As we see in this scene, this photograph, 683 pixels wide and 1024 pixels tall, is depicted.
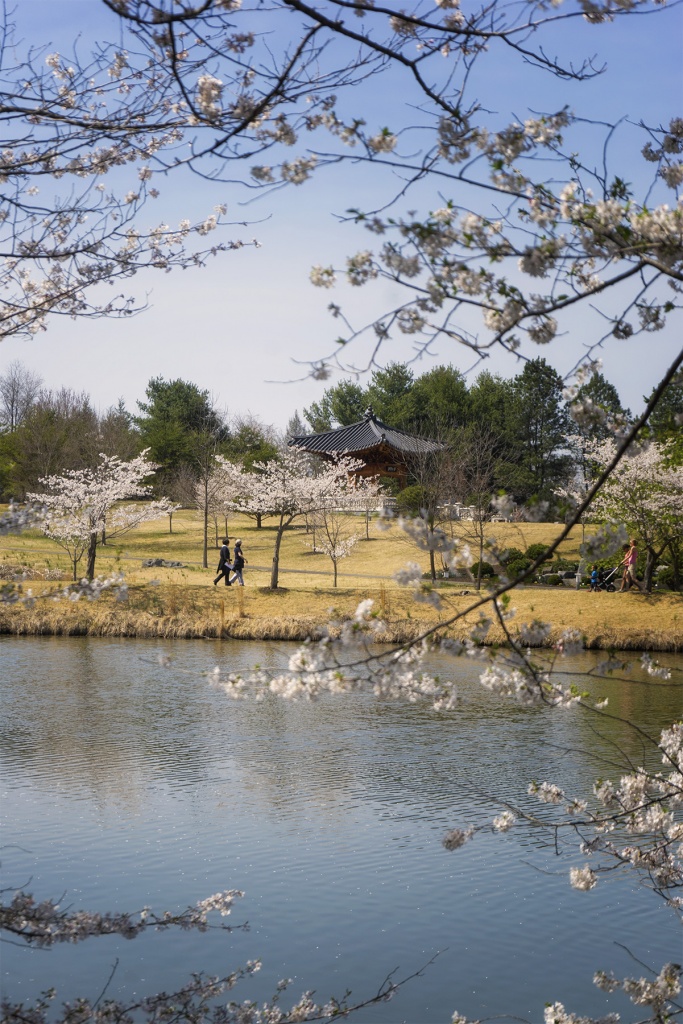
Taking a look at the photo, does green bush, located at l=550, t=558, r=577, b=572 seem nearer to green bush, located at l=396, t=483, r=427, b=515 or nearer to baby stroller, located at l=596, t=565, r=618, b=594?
baby stroller, located at l=596, t=565, r=618, b=594

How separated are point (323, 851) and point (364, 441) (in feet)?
105

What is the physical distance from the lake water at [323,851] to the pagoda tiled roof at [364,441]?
80.8 ft

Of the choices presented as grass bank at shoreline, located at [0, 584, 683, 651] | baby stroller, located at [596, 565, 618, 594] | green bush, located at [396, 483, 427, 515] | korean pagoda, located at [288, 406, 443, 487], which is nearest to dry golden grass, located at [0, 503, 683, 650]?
grass bank at shoreline, located at [0, 584, 683, 651]

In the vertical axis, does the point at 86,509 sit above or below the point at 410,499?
below

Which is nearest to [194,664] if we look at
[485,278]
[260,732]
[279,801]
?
[260,732]

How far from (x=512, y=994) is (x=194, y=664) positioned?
11.8 metres

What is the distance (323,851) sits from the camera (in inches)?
318

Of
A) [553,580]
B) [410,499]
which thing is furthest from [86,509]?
[410,499]

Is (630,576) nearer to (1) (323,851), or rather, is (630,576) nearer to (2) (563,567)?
(2) (563,567)

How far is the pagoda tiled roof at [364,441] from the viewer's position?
38281mm

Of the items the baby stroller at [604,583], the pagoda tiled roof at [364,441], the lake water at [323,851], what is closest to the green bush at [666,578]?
the baby stroller at [604,583]

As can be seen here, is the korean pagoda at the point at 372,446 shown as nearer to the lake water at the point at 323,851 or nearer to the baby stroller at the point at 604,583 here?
→ the baby stroller at the point at 604,583

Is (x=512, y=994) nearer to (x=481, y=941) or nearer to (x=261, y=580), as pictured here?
(x=481, y=941)

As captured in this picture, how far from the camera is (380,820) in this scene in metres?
8.91
